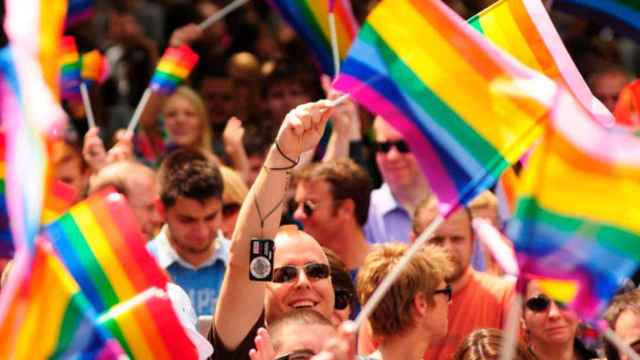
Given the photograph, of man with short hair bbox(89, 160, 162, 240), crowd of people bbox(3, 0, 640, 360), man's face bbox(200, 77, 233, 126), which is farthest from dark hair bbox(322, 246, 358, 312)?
man's face bbox(200, 77, 233, 126)

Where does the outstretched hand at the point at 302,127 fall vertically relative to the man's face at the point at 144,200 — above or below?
above

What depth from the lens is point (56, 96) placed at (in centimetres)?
496

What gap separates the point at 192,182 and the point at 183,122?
269 cm

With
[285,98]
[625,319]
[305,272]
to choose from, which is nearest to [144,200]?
[305,272]

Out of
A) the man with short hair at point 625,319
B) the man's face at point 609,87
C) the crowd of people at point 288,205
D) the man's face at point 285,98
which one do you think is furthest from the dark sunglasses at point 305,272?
A: the man's face at point 285,98

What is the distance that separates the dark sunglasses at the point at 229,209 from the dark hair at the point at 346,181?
431 mm

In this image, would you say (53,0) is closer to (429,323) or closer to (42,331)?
(42,331)

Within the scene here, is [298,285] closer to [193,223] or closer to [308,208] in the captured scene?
[193,223]

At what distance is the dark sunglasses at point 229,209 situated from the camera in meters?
9.52

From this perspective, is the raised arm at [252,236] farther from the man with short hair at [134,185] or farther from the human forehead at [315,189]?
the human forehead at [315,189]

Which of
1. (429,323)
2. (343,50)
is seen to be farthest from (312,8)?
Answer: (429,323)

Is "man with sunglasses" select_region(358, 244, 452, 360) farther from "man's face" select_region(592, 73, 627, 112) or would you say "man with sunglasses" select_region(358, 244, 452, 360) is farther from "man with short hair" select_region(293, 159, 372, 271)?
"man's face" select_region(592, 73, 627, 112)

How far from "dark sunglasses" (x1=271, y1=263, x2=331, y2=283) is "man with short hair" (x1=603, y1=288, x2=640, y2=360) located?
110cm

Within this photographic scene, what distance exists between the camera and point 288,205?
399 inches
